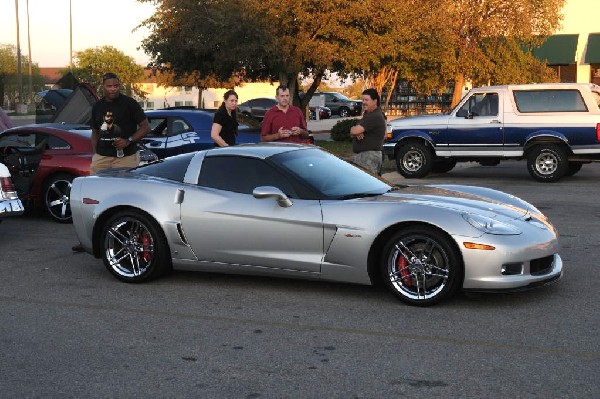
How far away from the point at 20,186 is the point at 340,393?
Result: 8.39m

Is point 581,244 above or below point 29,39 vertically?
below

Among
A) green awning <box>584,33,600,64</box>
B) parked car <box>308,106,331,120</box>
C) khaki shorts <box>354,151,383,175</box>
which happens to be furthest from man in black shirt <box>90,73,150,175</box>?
parked car <box>308,106,331,120</box>

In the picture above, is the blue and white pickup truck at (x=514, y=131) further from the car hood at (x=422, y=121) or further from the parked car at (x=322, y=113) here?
the parked car at (x=322, y=113)

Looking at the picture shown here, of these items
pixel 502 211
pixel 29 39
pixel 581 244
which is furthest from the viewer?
pixel 29 39

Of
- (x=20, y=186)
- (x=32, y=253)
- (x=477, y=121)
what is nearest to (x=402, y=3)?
(x=477, y=121)

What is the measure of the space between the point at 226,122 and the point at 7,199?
9.03 ft

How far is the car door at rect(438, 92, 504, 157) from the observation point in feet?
56.4

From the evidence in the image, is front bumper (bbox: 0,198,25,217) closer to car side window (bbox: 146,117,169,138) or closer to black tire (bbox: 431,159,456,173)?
car side window (bbox: 146,117,169,138)

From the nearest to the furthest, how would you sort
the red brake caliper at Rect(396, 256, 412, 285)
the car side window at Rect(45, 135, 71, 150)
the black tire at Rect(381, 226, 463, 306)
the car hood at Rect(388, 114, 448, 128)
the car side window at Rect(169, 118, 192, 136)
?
1. the black tire at Rect(381, 226, 463, 306)
2. the red brake caliper at Rect(396, 256, 412, 285)
3. the car side window at Rect(45, 135, 71, 150)
4. the car side window at Rect(169, 118, 192, 136)
5. the car hood at Rect(388, 114, 448, 128)

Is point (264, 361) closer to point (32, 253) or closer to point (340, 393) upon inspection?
point (340, 393)

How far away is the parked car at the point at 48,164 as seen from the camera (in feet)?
39.2

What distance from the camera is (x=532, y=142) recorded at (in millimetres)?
16938

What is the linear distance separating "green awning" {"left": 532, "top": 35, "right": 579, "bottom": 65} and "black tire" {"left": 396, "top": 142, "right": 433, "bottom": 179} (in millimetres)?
27935

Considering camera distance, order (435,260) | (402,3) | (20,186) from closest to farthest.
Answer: (435,260), (20,186), (402,3)
